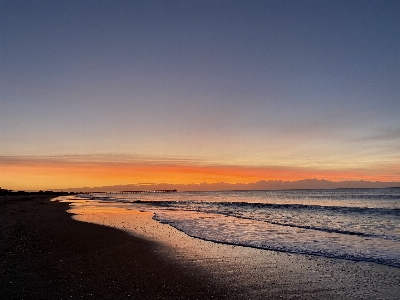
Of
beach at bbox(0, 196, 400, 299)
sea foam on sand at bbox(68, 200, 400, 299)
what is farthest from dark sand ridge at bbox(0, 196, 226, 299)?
sea foam on sand at bbox(68, 200, 400, 299)

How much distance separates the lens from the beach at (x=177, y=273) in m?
7.13

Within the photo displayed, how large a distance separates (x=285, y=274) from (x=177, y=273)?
10.2 feet

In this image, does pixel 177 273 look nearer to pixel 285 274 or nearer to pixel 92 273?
pixel 92 273

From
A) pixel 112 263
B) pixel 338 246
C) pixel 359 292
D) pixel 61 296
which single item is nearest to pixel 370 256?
pixel 338 246

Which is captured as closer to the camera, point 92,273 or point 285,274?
point 92,273

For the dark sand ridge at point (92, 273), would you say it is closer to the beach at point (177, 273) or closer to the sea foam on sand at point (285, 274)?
the beach at point (177, 273)

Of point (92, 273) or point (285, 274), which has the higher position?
point (92, 273)

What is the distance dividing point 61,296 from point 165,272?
3.19 metres

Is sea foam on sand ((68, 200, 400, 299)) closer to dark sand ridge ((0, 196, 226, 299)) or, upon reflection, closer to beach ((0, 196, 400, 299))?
beach ((0, 196, 400, 299))

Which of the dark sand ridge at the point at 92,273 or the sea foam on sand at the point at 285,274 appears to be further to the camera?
the sea foam on sand at the point at 285,274

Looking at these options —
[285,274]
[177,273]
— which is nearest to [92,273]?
[177,273]

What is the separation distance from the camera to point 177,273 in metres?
9.00

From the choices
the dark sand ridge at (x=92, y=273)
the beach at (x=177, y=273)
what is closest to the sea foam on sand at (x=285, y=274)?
the beach at (x=177, y=273)

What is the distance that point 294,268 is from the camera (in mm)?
9789
